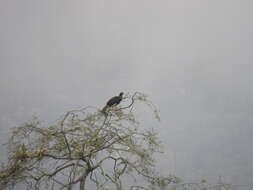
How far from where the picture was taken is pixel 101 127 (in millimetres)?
8203

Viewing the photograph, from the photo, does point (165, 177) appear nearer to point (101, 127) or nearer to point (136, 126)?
point (136, 126)

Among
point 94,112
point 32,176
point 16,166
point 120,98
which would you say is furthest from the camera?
point 120,98

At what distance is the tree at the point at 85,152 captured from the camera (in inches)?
306

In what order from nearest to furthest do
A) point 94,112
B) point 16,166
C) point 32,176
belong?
point 16,166 < point 32,176 < point 94,112

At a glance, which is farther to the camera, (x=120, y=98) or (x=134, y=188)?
(x=120, y=98)

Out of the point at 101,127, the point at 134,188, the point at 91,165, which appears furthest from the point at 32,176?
the point at 134,188

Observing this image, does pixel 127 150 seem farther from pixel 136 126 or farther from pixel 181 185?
pixel 181 185

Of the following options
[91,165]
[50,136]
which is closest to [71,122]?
[50,136]

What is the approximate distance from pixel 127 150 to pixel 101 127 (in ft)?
3.21

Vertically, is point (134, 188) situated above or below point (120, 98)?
below

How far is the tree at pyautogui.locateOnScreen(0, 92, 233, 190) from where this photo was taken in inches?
306

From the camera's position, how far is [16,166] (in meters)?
7.25

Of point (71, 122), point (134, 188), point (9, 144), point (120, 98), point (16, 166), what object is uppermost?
point (120, 98)

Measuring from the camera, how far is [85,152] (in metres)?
7.88
